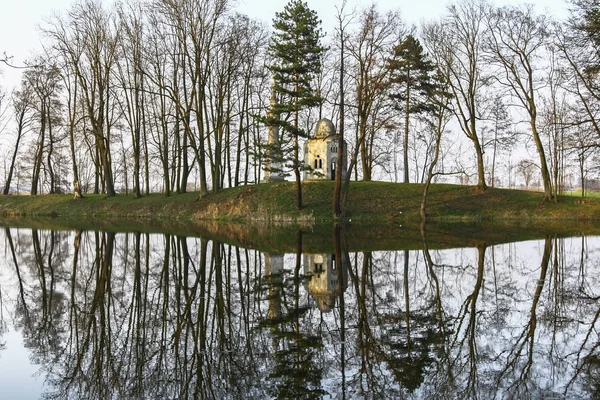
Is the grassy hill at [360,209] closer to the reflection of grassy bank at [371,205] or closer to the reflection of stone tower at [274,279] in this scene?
the reflection of grassy bank at [371,205]

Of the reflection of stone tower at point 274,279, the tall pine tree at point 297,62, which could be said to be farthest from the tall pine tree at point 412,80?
the reflection of stone tower at point 274,279

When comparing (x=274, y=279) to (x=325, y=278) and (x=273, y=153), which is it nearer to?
(x=325, y=278)

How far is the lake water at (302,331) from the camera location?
4.91 meters

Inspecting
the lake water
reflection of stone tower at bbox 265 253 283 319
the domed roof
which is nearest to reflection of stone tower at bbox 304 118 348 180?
the domed roof

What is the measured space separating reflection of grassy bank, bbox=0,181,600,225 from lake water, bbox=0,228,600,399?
20.7 meters

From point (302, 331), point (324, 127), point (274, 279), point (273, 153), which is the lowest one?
point (302, 331)

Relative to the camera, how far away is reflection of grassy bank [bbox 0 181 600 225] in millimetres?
33781

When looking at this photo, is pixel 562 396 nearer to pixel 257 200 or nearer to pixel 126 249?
pixel 126 249

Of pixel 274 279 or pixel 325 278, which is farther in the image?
pixel 274 279

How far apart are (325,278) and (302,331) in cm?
411

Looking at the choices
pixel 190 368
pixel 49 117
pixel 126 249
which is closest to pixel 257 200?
pixel 126 249

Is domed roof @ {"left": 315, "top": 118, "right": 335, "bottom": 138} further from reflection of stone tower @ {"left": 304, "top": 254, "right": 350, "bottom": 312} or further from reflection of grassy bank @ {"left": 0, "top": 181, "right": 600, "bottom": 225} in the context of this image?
reflection of stone tower @ {"left": 304, "top": 254, "right": 350, "bottom": 312}

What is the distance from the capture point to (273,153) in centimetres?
3344

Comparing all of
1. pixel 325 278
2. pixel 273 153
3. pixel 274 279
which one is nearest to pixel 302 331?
pixel 325 278
